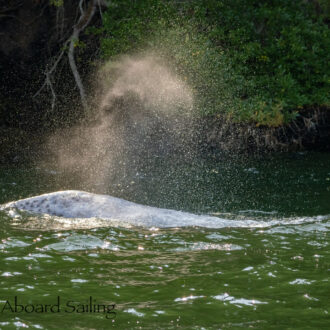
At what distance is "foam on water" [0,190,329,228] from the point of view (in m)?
8.45

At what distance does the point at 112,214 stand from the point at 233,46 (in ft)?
38.1

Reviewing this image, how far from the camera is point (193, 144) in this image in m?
18.3

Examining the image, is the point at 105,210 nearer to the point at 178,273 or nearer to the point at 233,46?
the point at 178,273

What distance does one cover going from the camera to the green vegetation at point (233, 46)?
59.8 feet

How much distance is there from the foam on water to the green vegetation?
8.99 metres

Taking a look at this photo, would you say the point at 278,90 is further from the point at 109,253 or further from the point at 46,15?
the point at 109,253

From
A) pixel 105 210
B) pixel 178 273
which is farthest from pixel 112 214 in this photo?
pixel 178 273

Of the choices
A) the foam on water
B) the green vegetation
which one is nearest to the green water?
Answer: the foam on water

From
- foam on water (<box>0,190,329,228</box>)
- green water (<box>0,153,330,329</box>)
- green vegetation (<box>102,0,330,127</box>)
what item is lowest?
green water (<box>0,153,330,329</box>)

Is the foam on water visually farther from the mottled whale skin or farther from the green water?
the green water

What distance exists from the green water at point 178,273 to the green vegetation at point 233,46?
806 centimetres

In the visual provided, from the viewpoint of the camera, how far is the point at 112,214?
893 centimetres

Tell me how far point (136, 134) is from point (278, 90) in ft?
15.3

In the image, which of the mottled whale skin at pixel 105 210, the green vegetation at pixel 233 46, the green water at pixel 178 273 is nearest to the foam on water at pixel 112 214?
the mottled whale skin at pixel 105 210
